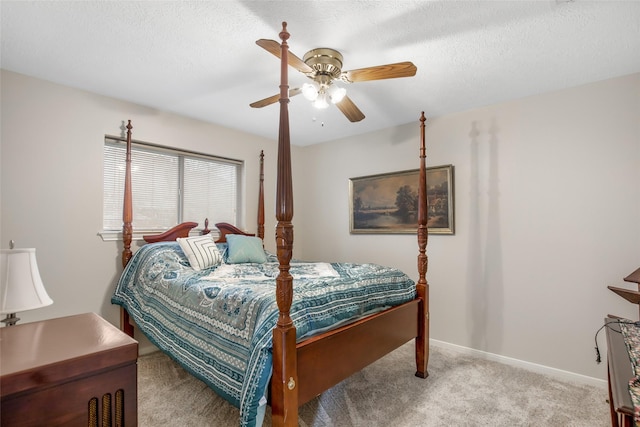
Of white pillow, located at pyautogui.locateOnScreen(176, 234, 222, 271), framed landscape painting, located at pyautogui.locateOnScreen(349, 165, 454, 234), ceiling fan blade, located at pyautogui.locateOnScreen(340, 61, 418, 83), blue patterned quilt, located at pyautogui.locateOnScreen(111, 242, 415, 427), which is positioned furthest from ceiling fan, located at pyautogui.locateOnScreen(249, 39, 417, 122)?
framed landscape painting, located at pyautogui.locateOnScreen(349, 165, 454, 234)

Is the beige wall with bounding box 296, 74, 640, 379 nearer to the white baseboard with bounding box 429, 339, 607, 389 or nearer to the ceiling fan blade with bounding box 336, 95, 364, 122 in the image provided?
the white baseboard with bounding box 429, 339, 607, 389

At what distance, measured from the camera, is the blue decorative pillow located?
3.17 metres

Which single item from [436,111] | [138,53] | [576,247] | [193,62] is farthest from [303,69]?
[576,247]

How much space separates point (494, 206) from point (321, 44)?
221cm

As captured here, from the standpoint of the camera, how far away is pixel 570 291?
8.64 feet

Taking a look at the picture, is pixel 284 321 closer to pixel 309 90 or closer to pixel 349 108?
pixel 309 90

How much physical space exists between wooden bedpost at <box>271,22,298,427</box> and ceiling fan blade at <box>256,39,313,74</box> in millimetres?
143

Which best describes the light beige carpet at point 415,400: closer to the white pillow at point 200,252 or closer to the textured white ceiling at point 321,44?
the white pillow at point 200,252

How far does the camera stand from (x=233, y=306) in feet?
5.81

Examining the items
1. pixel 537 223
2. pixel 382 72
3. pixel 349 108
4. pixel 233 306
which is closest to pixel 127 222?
pixel 233 306

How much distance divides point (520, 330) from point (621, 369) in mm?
1982

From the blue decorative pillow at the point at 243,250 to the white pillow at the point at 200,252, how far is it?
15cm

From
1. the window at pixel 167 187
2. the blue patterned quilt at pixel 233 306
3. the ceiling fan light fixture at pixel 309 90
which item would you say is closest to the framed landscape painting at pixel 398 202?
the blue patterned quilt at pixel 233 306

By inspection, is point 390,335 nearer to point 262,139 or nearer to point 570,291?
point 570,291
